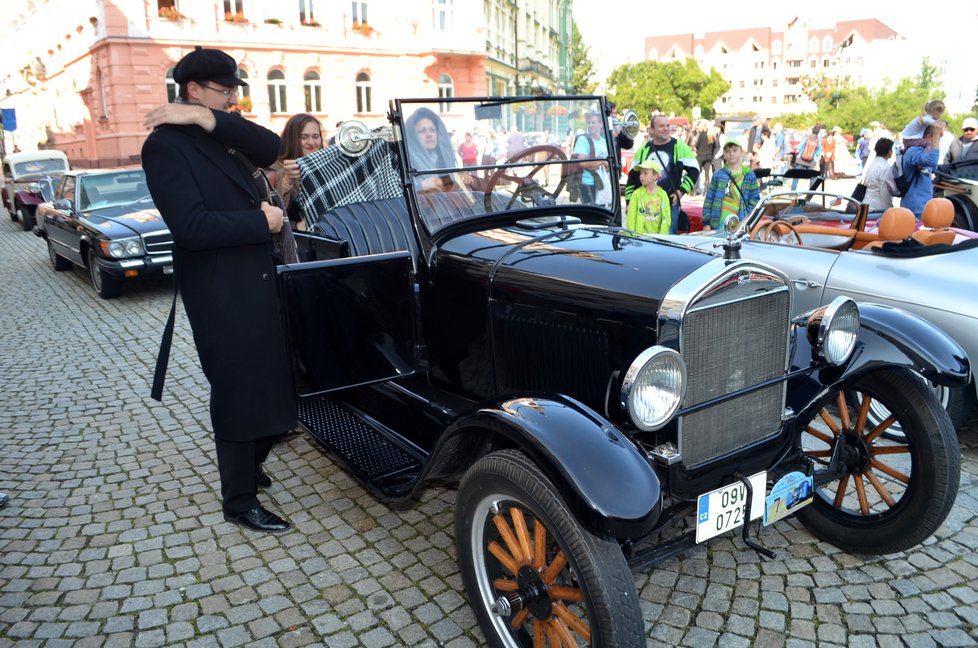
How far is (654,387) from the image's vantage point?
2291 mm

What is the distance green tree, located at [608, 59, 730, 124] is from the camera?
53750mm

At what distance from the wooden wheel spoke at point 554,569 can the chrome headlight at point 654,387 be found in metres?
0.47

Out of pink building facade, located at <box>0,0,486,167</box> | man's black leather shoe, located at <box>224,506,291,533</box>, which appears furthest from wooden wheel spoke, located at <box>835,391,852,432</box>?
pink building facade, located at <box>0,0,486,167</box>

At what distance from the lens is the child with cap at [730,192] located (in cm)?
661

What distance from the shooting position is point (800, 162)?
58.6 feet

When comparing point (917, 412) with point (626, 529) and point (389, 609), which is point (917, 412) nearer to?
point (626, 529)

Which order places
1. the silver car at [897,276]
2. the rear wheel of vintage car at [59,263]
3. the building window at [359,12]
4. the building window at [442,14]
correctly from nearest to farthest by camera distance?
1. the silver car at [897,276]
2. the rear wheel of vintage car at [59,263]
3. the building window at [359,12]
4. the building window at [442,14]

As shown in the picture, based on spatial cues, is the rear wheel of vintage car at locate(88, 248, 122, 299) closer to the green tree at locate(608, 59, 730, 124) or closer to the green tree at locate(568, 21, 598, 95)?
the green tree at locate(608, 59, 730, 124)

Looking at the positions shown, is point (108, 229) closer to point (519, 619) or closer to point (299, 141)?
point (299, 141)

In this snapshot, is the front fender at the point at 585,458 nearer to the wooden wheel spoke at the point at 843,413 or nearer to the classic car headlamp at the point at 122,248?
the wooden wheel spoke at the point at 843,413

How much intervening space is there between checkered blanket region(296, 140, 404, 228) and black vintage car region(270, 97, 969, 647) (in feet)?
1.17

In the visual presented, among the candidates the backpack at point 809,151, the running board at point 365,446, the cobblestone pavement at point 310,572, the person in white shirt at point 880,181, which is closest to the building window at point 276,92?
the backpack at point 809,151

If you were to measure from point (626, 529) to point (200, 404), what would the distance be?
400cm

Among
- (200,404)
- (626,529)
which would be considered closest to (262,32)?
(200,404)
